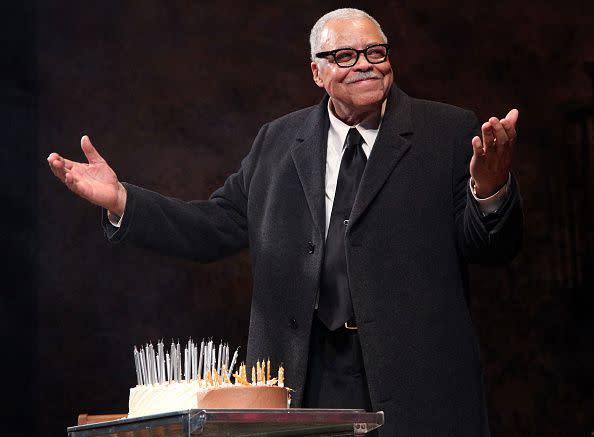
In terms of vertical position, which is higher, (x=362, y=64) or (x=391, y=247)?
(x=362, y=64)

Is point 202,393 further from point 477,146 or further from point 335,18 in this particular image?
point 335,18

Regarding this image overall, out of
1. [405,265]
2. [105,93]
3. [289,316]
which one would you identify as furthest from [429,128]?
[105,93]

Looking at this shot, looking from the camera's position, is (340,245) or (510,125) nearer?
(510,125)

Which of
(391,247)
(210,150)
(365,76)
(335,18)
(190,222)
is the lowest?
(391,247)

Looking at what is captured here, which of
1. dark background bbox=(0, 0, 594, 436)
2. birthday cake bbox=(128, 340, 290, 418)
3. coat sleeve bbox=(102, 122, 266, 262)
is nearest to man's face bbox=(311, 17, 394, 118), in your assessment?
coat sleeve bbox=(102, 122, 266, 262)

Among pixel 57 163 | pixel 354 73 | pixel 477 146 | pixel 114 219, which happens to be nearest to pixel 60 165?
pixel 57 163

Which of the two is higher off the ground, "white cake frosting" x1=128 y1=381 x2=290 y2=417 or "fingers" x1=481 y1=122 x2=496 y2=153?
"fingers" x1=481 y1=122 x2=496 y2=153

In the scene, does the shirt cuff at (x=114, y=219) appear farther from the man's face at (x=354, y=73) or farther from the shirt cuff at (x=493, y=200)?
the shirt cuff at (x=493, y=200)

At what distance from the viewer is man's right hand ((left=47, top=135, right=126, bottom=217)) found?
2.20 meters

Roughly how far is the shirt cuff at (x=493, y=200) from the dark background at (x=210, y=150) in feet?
7.10

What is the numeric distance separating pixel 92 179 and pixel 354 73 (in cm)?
62

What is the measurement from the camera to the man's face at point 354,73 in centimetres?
239

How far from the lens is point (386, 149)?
234cm

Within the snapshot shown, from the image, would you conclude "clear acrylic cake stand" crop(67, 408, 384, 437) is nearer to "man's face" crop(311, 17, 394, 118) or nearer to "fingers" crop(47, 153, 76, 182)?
"fingers" crop(47, 153, 76, 182)
